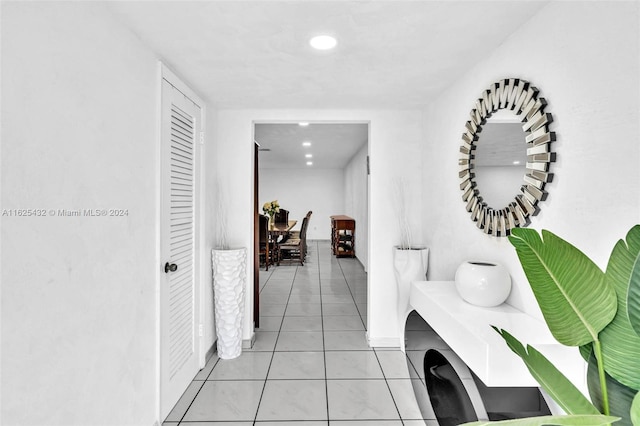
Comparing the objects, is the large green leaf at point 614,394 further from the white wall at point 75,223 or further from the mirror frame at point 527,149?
the white wall at point 75,223

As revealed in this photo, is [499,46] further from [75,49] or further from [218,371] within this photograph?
[218,371]

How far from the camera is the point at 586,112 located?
1.23 metres

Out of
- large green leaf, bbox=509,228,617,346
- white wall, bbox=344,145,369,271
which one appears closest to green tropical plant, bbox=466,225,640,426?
large green leaf, bbox=509,228,617,346

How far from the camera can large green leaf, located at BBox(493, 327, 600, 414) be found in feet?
2.64

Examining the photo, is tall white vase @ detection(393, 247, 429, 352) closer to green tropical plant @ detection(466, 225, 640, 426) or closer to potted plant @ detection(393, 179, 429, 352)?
potted plant @ detection(393, 179, 429, 352)

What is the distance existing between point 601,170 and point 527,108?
48cm

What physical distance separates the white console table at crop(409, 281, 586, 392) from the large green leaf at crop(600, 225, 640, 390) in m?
0.44

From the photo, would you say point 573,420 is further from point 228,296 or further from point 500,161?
point 228,296

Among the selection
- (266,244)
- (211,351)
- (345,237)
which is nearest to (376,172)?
(211,351)

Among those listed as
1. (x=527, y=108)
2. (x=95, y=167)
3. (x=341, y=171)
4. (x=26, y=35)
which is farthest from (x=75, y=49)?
(x=341, y=171)

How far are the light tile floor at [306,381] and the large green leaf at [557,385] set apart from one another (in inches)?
54.7

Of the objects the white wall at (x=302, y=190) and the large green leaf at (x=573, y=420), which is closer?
the large green leaf at (x=573, y=420)

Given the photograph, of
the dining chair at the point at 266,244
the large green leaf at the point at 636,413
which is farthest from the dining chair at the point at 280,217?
the large green leaf at the point at 636,413

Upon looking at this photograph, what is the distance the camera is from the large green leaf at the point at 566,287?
783mm
